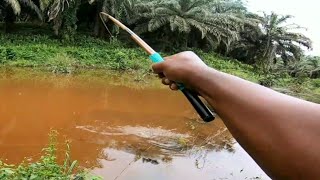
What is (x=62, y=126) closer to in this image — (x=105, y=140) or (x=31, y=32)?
(x=105, y=140)

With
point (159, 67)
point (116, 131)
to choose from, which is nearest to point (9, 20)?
point (116, 131)

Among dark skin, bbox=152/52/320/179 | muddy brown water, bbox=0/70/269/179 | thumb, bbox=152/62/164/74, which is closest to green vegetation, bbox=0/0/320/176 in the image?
muddy brown water, bbox=0/70/269/179

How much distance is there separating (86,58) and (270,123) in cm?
1346

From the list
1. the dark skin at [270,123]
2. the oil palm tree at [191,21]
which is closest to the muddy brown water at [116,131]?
the dark skin at [270,123]

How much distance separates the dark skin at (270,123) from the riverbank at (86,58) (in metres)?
11.3

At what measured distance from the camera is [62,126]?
6.72 m

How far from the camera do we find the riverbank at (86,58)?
40.1 ft

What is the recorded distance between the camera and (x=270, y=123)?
56cm

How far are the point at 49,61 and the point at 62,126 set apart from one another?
6.01m

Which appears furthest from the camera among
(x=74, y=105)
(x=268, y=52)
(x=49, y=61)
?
(x=268, y=52)

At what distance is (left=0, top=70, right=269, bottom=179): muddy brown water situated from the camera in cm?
534

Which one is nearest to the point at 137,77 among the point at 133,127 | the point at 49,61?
the point at 49,61

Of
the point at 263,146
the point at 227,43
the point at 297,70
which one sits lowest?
the point at 297,70

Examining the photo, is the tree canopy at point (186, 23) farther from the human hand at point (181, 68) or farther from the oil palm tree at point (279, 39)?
the human hand at point (181, 68)
